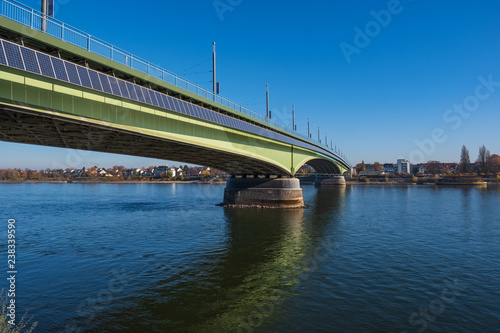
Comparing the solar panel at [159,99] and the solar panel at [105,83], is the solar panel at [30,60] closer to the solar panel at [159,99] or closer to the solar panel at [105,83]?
the solar panel at [105,83]

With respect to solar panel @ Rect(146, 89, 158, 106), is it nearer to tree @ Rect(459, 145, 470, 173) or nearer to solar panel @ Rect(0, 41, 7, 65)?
solar panel @ Rect(0, 41, 7, 65)

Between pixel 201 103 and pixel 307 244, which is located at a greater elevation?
pixel 201 103

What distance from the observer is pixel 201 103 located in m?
27.1

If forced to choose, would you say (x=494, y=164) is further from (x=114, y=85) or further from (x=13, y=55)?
(x=13, y=55)

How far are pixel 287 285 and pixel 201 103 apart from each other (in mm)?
18924

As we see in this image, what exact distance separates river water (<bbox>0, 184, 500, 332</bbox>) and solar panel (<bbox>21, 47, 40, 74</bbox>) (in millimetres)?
10590

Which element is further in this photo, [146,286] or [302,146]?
[302,146]

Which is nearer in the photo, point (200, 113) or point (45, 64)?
point (45, 64)

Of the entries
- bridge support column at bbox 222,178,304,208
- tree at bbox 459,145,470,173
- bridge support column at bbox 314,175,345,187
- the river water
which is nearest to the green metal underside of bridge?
the river water

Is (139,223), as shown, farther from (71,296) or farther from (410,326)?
(410,326)

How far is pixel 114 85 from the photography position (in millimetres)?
17984

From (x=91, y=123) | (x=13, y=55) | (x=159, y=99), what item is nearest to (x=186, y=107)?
(x=159, y=99)

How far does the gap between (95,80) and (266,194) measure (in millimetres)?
31971

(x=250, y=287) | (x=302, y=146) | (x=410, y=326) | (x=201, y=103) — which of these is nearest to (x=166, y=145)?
(x=201, y=103)
